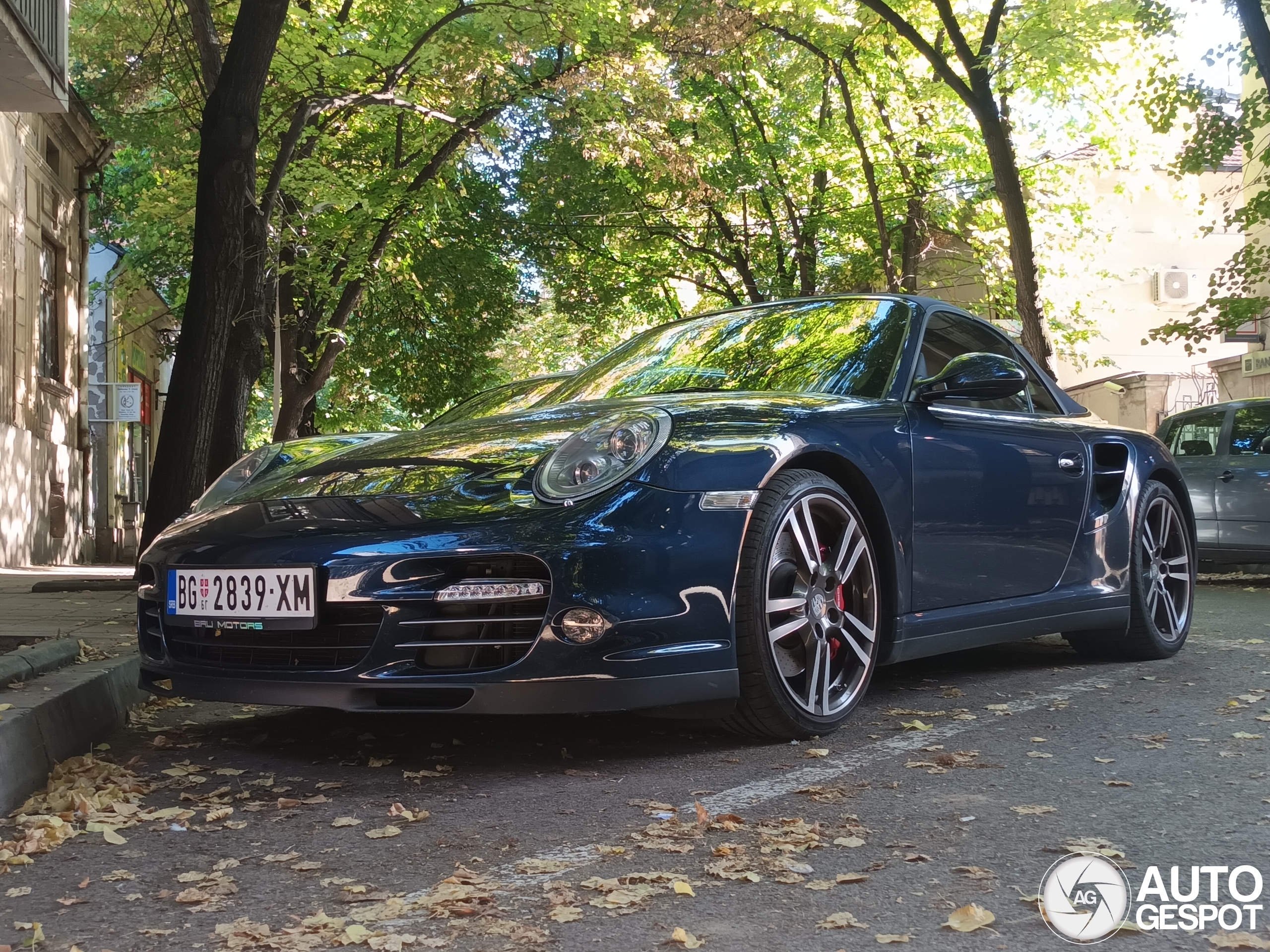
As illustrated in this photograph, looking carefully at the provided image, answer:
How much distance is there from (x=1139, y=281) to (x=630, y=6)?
22.3 meters

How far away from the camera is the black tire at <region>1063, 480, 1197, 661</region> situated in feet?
18.1

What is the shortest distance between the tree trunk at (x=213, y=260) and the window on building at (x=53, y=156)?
35.3ft

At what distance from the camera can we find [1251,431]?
11109 millimetres

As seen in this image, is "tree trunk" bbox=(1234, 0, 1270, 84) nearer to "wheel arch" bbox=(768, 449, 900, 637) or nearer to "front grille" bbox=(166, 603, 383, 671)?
"wheel arch" bbox=(768, 449, 900, 637)

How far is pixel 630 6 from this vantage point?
55.9 feet

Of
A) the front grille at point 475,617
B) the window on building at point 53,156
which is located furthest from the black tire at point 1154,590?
the window on building at point 53,156

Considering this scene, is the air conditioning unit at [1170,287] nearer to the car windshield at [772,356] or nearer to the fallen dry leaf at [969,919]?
the car windshield at [772,356]

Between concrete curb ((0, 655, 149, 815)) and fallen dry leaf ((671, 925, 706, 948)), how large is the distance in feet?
6.10

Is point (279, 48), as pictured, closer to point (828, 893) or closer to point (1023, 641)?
point (1023, 641)

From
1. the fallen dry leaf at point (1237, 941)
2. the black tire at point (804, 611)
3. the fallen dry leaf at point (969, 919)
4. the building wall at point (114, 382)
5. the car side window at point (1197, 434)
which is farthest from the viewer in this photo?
the building wall at point (114, 382)

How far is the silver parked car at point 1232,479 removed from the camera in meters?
10.8

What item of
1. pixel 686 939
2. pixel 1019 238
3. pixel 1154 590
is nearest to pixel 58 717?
pixel 686 939

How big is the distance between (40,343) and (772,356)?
52.4ft

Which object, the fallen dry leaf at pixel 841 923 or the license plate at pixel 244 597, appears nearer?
the fallen dry leaf at pixel 841 923
